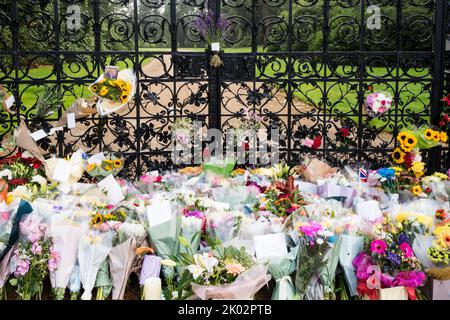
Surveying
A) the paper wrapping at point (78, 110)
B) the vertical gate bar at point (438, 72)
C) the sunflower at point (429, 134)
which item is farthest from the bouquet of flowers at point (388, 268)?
the paper wrapping at point (78, 110)

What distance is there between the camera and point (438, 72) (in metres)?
5.33

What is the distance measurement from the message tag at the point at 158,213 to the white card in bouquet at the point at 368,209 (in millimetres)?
1350

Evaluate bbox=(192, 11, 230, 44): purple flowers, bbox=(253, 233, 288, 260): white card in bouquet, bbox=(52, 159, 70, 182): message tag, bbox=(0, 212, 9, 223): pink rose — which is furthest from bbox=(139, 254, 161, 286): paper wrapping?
bbox=(192, 11, 230, 44): purple flowers

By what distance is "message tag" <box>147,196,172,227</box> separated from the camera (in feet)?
11.3

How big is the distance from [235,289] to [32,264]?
122 centimetres

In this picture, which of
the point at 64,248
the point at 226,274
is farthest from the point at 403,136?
the point at 64,248

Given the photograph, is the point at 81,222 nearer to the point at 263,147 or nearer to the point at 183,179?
the point at 183,179

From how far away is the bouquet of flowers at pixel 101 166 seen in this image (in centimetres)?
476

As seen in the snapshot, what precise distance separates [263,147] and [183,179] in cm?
112

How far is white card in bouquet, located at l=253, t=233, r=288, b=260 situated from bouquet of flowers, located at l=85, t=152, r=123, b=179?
6.16 ft

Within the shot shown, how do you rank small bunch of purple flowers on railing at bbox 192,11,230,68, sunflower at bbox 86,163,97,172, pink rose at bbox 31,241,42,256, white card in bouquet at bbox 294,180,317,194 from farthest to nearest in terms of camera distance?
small bunch of purple flowers on railing at bbox 192,11,230,68, sunflower at bbox 86,163,97,172, white card in bouquet at bbox 294,180,317,194, pink rose at bbox 31,241,42,256

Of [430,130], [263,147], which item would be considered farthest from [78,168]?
[430,130]

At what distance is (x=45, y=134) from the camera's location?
5.04 m

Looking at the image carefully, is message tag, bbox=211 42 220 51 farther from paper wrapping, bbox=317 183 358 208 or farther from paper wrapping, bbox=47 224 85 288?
paper wrapping, bbox=47 224 85 288
